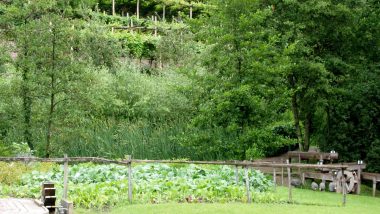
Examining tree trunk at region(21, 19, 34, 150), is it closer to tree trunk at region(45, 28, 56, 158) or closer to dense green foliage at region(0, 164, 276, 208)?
tree trunk at region(45, 28, 56, 158)

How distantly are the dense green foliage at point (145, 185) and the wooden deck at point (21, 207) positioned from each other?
2.05 m

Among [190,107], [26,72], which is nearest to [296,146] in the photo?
[190,107]

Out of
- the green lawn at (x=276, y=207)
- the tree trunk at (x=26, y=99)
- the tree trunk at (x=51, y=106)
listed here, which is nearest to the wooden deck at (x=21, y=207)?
the green lawn at (x=276, y=207)

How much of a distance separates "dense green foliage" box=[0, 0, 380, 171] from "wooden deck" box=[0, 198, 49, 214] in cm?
830

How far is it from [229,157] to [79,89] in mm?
5407

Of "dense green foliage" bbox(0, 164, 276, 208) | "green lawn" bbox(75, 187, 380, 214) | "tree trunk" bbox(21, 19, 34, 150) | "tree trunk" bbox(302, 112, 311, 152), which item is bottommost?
"green lawn" bbox(75, 187, 380, 214)

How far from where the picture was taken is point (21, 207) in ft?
30.2

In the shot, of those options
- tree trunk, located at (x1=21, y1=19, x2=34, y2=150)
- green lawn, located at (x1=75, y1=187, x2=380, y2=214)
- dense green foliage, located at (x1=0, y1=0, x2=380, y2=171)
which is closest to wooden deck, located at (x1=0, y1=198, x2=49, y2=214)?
green lawn, located at (x1=75, y1=187, x2=380, y2=214)

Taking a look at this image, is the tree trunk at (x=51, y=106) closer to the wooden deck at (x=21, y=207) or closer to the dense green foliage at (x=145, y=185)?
the dense green foliage at (x=145, y=185)

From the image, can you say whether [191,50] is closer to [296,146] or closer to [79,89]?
[296,146]

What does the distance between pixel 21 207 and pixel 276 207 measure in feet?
18.4

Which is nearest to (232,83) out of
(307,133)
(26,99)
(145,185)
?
(307,133)

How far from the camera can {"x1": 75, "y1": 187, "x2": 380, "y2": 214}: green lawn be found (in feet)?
37.6

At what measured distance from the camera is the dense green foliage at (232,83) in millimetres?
18516
